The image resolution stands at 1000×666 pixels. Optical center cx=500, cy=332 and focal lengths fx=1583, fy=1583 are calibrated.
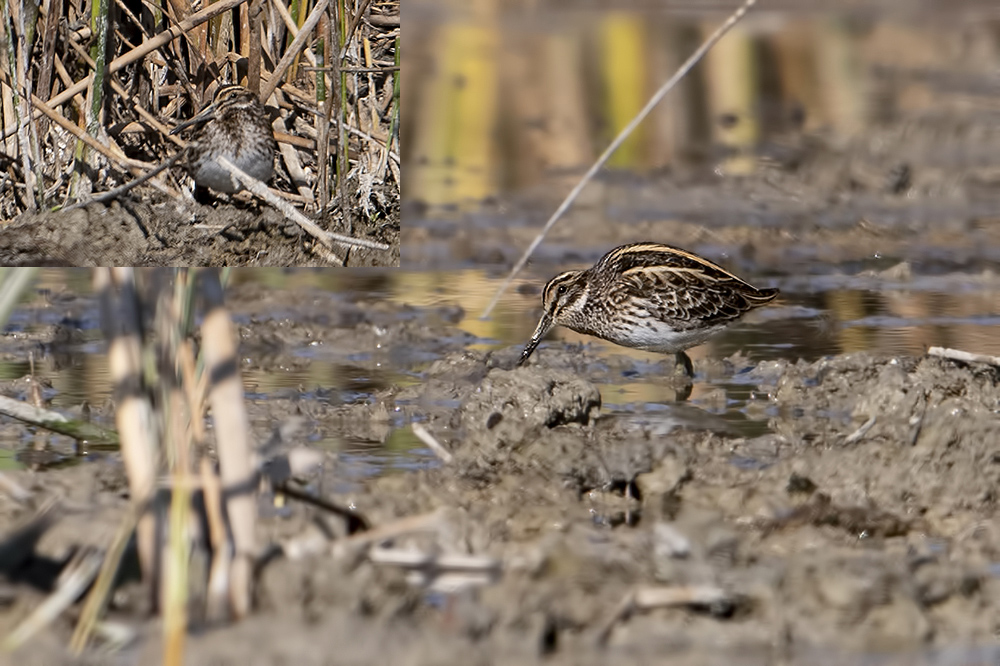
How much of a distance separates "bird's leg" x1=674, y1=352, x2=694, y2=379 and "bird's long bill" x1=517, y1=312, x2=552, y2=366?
59cm

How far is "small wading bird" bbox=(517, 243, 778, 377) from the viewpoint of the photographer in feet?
22.1

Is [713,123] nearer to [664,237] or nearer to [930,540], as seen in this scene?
[664,237]

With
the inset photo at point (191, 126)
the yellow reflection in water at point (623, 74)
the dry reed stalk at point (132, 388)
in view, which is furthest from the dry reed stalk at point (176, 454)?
the yellow reflection in water at point (623, 74)

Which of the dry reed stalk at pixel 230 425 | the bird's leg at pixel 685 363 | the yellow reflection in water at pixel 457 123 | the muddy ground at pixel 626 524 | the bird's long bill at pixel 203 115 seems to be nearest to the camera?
the dry reed stalk at pixel 230 425

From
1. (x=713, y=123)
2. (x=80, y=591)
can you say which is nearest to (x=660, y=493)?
(x=80, y=591)

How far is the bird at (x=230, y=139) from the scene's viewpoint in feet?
20.0

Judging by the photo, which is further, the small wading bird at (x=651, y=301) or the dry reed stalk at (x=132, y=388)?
the small wading bird at (x=651, y=301)

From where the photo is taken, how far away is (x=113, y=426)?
212 inches

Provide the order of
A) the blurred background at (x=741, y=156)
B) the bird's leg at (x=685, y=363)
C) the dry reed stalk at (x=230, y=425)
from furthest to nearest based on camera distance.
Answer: the blurred background at (x=741, y=156) < the bird's leg at (x=685, y=363) < the dry reed stalk at (x=230, y=425)

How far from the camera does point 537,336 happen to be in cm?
689

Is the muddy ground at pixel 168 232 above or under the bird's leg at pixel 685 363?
above

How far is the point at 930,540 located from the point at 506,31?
982 cm

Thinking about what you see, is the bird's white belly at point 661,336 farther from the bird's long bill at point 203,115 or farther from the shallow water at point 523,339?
the bird's long bill at point 203,115

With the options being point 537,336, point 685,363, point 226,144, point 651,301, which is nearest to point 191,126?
point 226,144
